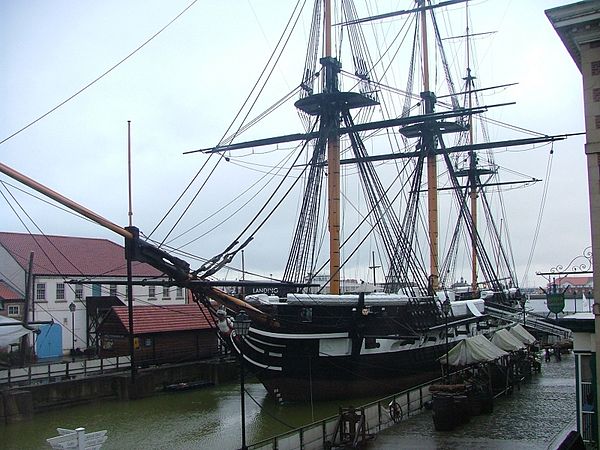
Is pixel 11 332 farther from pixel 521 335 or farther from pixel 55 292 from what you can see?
pixel 521 335

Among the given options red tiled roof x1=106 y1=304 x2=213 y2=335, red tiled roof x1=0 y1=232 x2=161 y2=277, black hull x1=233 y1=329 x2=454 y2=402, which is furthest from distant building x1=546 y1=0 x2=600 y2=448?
red tiled roof x1=0 y1=232 x2=161 y2=277

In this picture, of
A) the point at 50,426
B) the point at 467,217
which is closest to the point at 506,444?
the point at 50,426

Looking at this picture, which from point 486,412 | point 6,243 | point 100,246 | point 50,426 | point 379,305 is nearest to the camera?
point 486,412

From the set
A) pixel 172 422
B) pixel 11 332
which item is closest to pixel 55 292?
pixel 11 332

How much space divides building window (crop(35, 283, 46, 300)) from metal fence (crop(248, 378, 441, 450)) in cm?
2441

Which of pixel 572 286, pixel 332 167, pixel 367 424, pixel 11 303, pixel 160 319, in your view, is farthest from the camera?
pixel 572 286

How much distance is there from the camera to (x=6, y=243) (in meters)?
38.6

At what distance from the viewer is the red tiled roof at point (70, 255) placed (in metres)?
38.0

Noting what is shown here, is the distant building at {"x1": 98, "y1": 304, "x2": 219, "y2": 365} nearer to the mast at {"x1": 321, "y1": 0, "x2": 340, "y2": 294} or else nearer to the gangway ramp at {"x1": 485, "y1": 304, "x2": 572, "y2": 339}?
the mast at {"x1": 321, "y1": 0, "x2": 340, "y2": 294}

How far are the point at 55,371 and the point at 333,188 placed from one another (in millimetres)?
13816

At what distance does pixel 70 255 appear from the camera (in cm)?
4153

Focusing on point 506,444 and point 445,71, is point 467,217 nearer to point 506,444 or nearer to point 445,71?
point 445,71

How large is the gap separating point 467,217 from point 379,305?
22.4 meters

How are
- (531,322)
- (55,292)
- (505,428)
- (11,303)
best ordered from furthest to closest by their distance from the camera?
1. (55,292)
2. (531,322)
3. (11,303)
4. (505,428)
